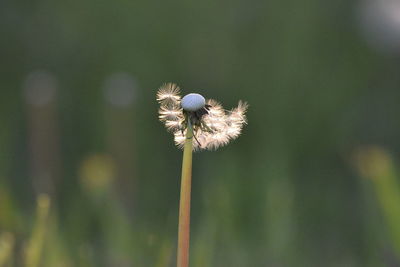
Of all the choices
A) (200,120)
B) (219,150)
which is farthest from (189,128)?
(219,150)

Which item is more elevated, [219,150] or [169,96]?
[219,150]

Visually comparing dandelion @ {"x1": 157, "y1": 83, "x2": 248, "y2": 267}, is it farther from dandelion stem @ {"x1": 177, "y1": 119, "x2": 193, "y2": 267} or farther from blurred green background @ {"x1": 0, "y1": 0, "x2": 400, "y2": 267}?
blurred green background @ {"x1": 0, "y1": 0, "x2": 400, "y2": 267}

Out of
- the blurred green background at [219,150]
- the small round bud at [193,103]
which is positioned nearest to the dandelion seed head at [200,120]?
the small round bud at [193,103]

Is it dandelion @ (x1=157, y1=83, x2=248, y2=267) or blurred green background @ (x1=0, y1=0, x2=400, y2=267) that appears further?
blurred green background @ (x1=0, y1=0, x2=400, y2=267)

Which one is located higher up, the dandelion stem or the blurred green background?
the blurred green background

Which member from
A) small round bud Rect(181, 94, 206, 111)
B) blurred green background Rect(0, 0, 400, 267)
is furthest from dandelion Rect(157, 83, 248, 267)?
blurred green background Rect(0, 0, 400, 267)

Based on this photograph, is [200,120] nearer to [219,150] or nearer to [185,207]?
[185,207]
